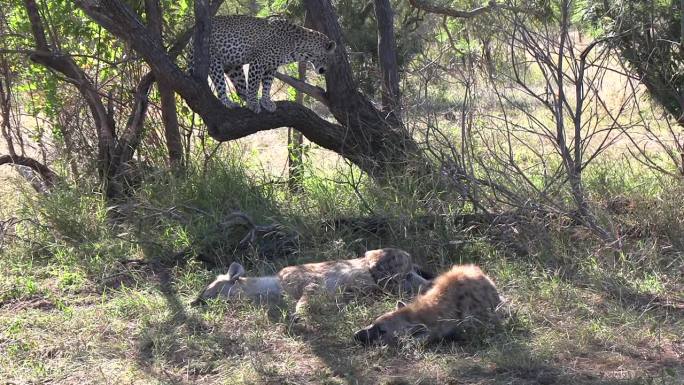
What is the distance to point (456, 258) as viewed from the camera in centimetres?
631

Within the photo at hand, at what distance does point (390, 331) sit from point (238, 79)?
14.6ft

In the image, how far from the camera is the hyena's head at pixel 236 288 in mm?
5566

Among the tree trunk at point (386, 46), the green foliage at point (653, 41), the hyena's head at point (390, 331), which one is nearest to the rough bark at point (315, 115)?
the tree trunk at point (386, 46)

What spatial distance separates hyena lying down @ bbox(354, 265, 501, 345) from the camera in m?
4.81

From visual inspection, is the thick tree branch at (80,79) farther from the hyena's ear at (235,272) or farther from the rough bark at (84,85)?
the hyena's ear at (235,272)

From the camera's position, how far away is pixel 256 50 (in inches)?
337

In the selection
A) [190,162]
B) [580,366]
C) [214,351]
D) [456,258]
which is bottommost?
[580,366]

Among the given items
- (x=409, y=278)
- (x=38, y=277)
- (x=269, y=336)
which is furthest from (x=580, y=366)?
(x=38, y=277)

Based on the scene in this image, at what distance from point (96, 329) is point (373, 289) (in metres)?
1.73

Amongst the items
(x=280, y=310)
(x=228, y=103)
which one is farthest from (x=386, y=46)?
(x=280, y=310)

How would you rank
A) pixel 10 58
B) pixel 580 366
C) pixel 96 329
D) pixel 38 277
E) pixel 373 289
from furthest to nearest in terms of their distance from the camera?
pixel 10 58 → pixel 38 277 → pixel 373 289 → pixel 96 329 → pixel 580 366

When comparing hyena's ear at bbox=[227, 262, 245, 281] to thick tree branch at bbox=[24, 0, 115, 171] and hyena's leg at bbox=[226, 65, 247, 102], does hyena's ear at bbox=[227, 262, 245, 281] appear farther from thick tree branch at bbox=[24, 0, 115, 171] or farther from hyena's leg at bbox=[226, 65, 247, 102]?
hyena's leg at bbox=[226, 65, 247, 102]

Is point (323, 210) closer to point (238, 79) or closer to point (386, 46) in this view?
point (386, 46)

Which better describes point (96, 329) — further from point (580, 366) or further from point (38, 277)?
point (580, 366)
